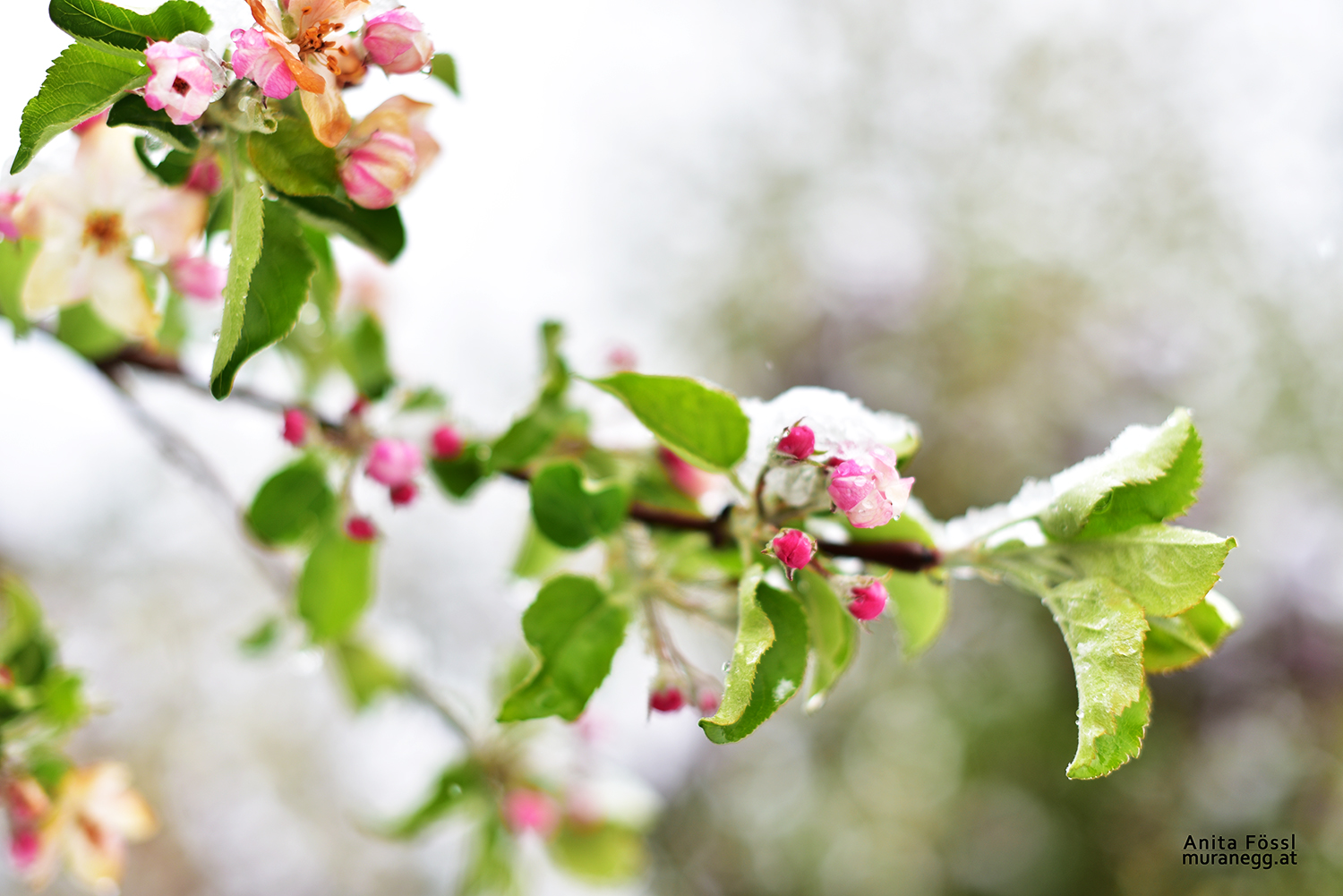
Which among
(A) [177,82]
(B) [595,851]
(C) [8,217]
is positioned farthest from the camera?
(B) [595,851]

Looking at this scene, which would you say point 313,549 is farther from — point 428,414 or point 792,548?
point 792,548

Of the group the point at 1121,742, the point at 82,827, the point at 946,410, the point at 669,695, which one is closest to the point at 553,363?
the point at 669,695

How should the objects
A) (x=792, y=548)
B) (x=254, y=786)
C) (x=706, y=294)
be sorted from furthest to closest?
1. (x=254, y=786)
2. (x=706, y=294)
3. (x=792, y=548)

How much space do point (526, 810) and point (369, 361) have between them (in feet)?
1.04

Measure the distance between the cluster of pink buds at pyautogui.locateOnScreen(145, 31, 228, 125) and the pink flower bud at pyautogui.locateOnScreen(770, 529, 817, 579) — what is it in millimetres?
182

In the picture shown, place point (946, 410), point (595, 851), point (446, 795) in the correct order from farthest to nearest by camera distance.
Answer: point (946, 410), point (595, 851), point (446, 795)

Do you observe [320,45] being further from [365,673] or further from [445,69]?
[365,673]

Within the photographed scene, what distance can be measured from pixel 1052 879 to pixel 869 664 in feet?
1.27

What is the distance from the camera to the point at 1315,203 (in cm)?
116

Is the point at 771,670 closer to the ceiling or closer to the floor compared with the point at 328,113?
closer to the floor

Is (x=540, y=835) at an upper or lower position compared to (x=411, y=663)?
lower

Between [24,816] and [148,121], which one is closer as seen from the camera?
[148,121]

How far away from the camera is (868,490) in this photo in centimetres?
23

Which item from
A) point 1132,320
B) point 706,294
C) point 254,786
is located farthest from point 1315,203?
point 254,786
